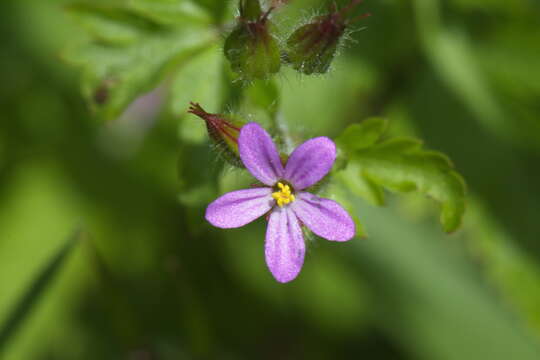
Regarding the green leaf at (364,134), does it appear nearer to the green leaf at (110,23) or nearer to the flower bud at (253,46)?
the flower bud at (253,46)

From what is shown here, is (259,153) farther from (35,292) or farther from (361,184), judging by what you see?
(35,292)

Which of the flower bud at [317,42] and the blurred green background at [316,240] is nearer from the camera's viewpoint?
the flower bud at [317,42]

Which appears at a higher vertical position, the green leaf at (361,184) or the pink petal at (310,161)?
the green leaf at (361,184)

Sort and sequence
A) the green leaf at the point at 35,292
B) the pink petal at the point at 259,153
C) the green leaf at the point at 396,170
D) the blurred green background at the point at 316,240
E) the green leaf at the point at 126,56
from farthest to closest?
the blurred green background at the point at 316,240 < the green leaf at the point at 35,292 < the green leaf at the point at 126,56 < the green leaf at the point at 396,170 < the pink petal at the point at 259,153

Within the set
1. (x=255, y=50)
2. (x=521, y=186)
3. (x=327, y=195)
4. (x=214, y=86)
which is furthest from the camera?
(x=521, y=186)

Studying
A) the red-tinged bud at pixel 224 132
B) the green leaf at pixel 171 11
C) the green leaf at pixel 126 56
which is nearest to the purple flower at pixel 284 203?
the red-tinged bud at pixel 224 132

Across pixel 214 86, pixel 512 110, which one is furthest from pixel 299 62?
pixel 512 110

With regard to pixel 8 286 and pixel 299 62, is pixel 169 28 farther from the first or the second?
pixel 8 286

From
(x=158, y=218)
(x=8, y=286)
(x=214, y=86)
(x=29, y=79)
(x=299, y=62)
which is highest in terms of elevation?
(x=29, y=79)
